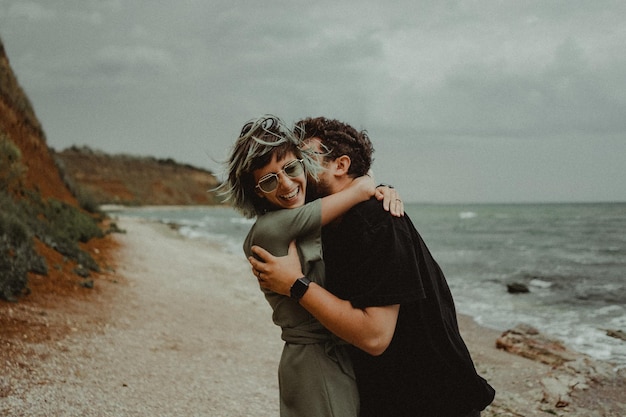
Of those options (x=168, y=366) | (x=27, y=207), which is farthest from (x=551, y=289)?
(x=27, y=207)

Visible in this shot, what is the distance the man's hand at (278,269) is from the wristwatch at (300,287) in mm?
15

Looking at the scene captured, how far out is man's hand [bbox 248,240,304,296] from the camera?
1.95 meters

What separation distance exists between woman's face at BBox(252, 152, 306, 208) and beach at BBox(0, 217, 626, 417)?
329 centimetres

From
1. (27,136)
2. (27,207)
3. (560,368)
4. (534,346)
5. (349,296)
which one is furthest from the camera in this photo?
(27,136)

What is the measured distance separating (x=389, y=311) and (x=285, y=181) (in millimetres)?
653

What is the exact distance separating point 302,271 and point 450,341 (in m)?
0.61

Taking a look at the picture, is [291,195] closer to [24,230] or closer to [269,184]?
[269,184]

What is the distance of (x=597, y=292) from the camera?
13539mm

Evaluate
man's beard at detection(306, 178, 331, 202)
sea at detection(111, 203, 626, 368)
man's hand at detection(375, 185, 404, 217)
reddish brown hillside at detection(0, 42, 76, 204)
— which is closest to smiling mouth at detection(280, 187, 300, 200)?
man's beard at detection(306, 178, 331, 202)

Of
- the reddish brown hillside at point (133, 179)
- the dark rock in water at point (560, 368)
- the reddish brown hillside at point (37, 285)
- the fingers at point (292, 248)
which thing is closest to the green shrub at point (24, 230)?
the reddish brown hillside at point (37, 285)

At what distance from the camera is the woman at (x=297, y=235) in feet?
6.57

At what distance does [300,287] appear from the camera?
192 centimetres

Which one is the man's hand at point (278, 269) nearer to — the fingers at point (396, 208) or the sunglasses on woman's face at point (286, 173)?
the sunglasses on woman's face at point (286, 173)

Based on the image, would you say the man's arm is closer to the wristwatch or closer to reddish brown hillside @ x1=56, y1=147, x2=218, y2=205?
the wristwatch
